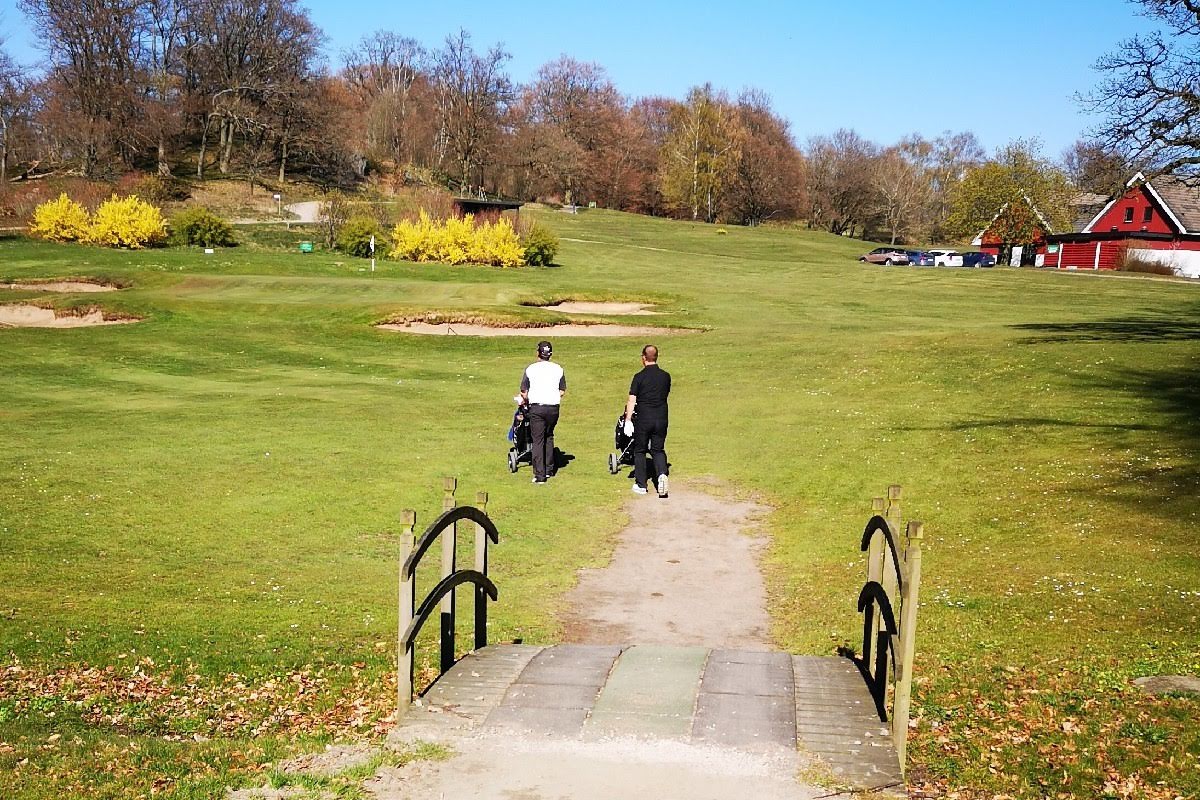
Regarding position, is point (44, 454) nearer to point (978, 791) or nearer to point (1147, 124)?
point (978, 791)

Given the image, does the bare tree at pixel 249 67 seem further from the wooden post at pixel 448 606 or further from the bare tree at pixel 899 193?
the wooden post at pixel 448 606

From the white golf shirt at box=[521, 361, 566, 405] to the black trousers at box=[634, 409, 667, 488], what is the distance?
1.43 metres

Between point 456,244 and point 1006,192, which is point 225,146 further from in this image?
point 1006,192

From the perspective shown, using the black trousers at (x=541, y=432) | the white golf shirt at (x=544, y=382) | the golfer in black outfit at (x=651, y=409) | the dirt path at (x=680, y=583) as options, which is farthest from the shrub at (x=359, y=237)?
the dirt path at (x=680, y=583)

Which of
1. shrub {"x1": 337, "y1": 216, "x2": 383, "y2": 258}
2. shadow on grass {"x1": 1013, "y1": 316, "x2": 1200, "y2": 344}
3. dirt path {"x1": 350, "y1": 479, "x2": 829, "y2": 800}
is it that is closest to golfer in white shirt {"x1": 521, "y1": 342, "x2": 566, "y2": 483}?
dirt path {"x1": 350, "y1": 479, "x2": 829, "y2": 800}

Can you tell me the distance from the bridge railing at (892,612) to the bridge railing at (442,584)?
11.3ft

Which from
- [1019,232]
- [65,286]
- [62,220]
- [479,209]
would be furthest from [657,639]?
[1019,232]

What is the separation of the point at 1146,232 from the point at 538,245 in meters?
46.0

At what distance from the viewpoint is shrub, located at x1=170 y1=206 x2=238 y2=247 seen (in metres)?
61.7

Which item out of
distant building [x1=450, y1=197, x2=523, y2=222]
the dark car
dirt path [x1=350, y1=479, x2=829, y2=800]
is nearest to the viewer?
dirt path [x1=350, y1=479, x2=829, y2=800]

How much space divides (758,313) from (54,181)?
5633 centimetres

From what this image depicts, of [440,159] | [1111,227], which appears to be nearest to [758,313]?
[1111,227]

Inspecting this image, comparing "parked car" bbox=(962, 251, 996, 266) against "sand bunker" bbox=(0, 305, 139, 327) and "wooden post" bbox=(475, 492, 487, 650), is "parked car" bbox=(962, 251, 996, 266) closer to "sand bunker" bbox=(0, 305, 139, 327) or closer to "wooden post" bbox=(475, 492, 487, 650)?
"sand bunker" bbox=(0, 305, 139, 327)

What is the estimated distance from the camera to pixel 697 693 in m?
8.13
